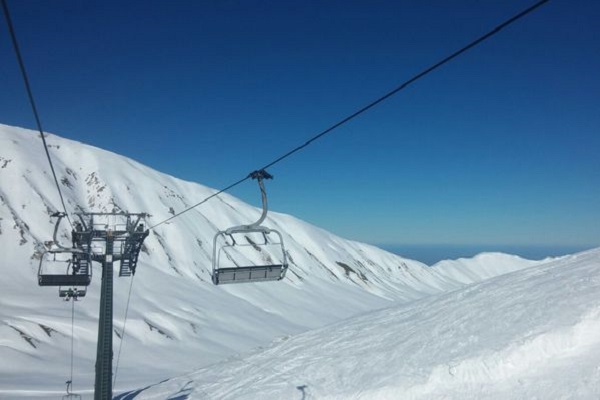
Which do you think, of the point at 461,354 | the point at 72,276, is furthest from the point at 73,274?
the point at 461,354

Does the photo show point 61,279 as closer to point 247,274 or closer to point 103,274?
point 103,274

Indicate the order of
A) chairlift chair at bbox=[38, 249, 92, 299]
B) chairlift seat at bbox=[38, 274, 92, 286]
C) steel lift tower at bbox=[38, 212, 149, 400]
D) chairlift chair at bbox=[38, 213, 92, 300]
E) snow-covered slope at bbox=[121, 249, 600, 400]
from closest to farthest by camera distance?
snow-covered slope at bbox=[121, 249, 600, 400] < chairlift chair at bbox=[38, 213, 92, 300] < chairlift chair at bbox=[38, 249, 92, 299] < chairlift seat at bbox=[38, 274, 92, 286] < steel lift tower at bbox=[38, 212, 149, 400]

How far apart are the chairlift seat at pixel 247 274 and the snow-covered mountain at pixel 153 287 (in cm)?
2018

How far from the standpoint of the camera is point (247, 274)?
10.3 m

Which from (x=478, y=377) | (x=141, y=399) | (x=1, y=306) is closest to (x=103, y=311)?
(x=141, y=399)

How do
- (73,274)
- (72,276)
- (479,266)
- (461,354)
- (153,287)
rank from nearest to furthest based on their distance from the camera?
(461,354), (72,276), (73,274), (153,287), (479,266)

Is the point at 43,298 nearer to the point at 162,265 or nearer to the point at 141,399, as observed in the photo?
the point at 162,265

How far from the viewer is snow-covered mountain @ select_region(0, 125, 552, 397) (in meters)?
42.3

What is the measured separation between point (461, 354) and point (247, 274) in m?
6.58

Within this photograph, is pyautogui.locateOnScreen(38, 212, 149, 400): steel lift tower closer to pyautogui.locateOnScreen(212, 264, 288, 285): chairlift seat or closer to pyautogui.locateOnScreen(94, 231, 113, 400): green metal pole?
pyautogui.locateOnScreen(94, 231, 113, 400): green metal pole

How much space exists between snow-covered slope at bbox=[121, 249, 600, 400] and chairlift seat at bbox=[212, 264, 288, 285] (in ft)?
15.9

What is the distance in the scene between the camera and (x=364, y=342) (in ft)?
60.9

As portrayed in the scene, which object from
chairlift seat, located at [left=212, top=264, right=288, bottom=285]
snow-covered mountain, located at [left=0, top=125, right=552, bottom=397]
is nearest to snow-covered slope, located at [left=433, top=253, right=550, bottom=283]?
snow-covered mountain, located at [left=0, top=125, right=552, bottom=397]

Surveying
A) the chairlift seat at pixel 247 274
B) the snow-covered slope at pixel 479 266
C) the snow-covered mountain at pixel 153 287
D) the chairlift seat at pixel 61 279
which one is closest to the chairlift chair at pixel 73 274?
the chairlift seat at pixel 61 279
